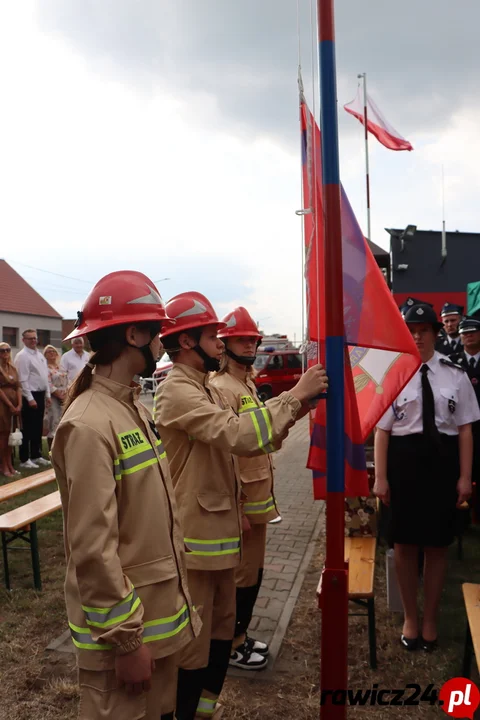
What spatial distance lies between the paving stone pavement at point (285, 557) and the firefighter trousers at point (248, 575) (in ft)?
0.94

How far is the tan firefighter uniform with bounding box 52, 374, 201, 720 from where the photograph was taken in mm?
1739

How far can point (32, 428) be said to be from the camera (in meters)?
9.66

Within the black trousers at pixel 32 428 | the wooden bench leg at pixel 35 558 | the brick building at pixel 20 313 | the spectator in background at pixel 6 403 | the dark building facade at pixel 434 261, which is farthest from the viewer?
the brick building at pixel 20 313

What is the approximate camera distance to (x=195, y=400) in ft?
8.61

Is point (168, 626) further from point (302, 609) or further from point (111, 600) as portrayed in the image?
point (302, 609)

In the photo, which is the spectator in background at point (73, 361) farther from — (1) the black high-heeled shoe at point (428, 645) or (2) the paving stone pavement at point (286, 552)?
(1) the black high-heeled shoe at point (428, 645)

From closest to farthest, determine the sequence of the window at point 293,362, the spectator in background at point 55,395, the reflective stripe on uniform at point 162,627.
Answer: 1. the reflective stripe on uniform at point 162,627
2. the spectator in background at point 55,395
3. the window at point 293,362

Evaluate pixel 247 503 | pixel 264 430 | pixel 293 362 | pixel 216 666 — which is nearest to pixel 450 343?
pixel 247 503

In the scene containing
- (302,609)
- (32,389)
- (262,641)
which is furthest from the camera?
(32,389)

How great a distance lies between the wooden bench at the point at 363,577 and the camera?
11.6 ft

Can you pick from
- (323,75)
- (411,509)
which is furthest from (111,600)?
(411,509)

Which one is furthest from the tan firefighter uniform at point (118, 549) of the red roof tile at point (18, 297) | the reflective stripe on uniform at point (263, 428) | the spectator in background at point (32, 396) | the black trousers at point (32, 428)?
the red roof tile at point (18, 297)

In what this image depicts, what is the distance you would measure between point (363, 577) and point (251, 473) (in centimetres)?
105

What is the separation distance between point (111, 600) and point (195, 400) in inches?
42.3
